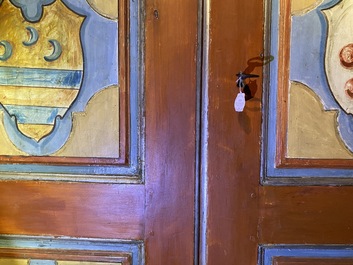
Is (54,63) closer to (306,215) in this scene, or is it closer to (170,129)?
(170,129)

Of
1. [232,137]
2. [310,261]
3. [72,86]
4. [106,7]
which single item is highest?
[106,7]

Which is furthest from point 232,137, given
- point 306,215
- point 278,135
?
point 306,215

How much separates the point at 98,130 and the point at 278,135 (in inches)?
15.5

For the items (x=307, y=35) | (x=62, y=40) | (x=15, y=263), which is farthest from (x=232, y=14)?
(x=15, y=263)

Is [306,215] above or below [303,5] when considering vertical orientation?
below

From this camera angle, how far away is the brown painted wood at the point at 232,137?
2.76ft

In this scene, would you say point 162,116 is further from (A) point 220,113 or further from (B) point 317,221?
(B) point 317,221

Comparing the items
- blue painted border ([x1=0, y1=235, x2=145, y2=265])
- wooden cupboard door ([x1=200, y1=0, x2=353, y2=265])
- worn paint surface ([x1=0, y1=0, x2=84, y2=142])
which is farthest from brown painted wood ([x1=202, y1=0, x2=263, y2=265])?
worn paint surface ([x1=0, y1=0, x2=84, y2=142])

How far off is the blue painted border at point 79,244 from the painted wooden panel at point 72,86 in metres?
0.15

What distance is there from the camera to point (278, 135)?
0.86m

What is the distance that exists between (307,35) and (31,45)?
59cm

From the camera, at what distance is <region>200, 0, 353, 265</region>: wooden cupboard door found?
0.84m

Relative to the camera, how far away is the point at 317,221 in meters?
0.87

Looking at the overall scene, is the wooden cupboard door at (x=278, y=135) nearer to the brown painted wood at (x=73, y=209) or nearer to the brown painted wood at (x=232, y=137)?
the brown painted wood at (x=232, y=137)
